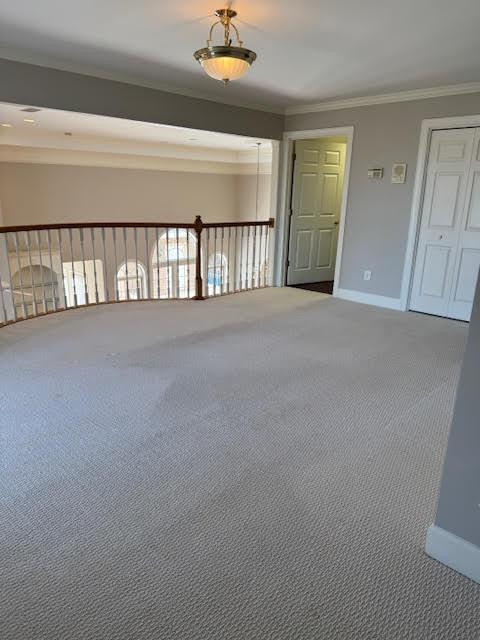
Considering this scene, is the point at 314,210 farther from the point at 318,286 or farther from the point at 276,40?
the point at 276,40

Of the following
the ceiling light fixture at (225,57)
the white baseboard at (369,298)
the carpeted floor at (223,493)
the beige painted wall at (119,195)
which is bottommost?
the carpeted floor at (223,493)

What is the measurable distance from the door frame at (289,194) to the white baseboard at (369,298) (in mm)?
112

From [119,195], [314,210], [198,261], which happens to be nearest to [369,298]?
[314,210]

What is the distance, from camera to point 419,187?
195 inches

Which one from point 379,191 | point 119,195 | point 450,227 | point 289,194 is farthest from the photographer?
point 119,195

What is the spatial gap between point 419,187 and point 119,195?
6.97 metres

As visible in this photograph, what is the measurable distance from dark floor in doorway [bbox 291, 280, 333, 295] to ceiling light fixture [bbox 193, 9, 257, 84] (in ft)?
12.4

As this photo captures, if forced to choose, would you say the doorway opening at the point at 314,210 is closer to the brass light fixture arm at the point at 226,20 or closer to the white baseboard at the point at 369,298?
the white baseboard at the point at 369,298

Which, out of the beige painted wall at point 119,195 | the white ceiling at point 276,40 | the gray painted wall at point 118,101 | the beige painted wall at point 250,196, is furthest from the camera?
the beige painted wall at point 250,196

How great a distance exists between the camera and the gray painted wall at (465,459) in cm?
145

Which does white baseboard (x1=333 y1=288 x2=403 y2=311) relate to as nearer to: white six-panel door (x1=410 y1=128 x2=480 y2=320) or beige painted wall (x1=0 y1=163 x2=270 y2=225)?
white six-panel door (x1=410 y1=128 x2=480 y2=320)

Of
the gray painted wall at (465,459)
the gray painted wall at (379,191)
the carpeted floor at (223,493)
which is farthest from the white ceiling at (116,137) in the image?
the gray painted wall at (465,459)

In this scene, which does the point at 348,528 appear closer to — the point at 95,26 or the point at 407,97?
the point at 95,26

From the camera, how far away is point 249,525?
179cm
